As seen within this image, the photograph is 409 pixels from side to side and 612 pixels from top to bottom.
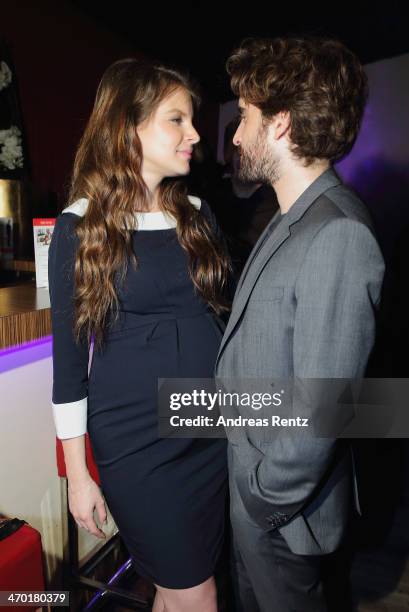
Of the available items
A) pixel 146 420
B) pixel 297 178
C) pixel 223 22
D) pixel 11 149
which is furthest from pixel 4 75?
pixel 146 420

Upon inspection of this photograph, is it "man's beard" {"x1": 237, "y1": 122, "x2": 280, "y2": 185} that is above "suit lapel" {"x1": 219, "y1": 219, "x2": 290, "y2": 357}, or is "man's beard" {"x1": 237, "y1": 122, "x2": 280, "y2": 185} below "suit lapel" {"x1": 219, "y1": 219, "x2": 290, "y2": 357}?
above

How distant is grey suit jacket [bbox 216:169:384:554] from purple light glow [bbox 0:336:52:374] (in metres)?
0.67

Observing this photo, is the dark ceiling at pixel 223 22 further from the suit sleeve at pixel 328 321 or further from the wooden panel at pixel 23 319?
the suit sleeve at pixel 328 321

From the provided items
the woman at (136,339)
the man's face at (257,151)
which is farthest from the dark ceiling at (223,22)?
the man's face at (257,151)

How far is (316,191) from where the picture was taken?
1.07 meters

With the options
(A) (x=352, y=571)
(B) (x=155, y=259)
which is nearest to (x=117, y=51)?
(B) (x=155, y=259)

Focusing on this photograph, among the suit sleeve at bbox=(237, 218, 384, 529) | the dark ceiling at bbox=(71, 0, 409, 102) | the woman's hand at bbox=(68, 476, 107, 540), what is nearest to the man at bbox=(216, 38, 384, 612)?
the suit sleeve at bbox=(237, 218, 384, 529)

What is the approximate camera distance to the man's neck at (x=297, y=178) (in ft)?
3.76

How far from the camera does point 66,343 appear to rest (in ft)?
3.90

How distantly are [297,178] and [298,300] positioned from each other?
1.24 feet

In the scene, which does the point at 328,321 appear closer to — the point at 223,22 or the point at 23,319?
the point at 23,319

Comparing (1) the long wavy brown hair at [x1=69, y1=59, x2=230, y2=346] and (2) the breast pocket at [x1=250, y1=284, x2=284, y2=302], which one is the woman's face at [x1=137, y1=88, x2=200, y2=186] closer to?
(1) the long wavy brown hair at [x1=69, y1=59, x2=230, y2=346]

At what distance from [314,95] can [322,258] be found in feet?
1.55

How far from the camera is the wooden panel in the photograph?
52.3 inches
